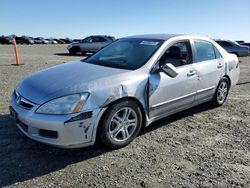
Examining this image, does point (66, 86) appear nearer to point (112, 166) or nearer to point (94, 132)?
point (94, 132)

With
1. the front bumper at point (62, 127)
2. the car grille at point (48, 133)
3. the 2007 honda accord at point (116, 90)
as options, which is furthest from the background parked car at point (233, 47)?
the car grille at point (48, 133)

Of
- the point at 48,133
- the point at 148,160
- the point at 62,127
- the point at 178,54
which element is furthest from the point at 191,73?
the point at 48,133

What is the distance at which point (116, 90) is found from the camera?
13.4 ft

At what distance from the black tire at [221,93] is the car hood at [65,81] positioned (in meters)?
2.62

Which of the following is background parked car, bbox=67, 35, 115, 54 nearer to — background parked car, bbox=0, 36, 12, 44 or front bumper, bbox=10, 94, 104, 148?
front bumper, bbox=10, 94, 104, 148

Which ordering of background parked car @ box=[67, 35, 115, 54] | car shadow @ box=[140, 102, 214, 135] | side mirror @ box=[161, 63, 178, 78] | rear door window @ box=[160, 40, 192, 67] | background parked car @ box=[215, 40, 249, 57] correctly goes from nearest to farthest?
1. side mirror @ box=[161, 63, 178, 78]
2. rear door window @ box=[160, 40, 192, 67]
3. car shadow @ box=[140, 102, 214, 135]
4. background parked car @ box=[215, 40, 249, 57]
5. background parked car @ box=[67, 35, 115, 54]

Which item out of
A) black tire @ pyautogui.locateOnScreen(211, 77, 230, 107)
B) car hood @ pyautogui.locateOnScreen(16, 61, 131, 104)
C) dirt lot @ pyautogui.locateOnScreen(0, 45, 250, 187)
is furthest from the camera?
black tire @ pyautogui.locateOnScreen(211, 77, 230, 107)

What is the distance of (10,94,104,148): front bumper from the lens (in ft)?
12.1

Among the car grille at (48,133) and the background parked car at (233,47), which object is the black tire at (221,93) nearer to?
the car grille at (48,133)

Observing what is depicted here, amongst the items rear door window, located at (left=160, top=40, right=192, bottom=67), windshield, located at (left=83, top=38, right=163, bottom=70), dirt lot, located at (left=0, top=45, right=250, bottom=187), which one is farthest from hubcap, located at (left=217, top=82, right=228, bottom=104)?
windshield, located at (left=83, top=38, right=163, bottom=70)

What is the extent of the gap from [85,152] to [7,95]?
3.74 m

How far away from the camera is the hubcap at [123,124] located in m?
4.20

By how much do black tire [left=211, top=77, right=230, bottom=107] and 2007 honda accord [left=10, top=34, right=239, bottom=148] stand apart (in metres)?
0.25

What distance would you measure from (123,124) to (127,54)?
4.45 ft
